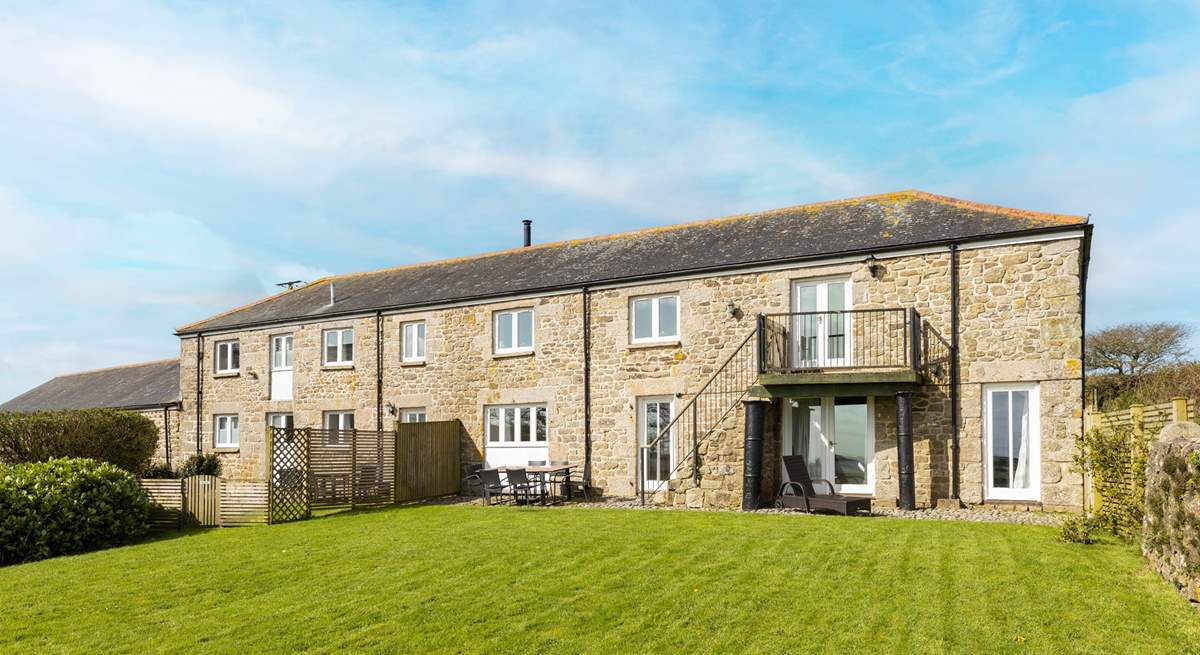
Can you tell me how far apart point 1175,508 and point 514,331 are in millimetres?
14578

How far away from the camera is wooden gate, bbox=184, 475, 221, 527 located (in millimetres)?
16016

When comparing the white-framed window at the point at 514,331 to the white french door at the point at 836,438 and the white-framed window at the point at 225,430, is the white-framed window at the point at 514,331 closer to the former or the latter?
the white french door at the point at 836,438

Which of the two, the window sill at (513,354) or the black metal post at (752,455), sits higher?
the window sill at (513,354)

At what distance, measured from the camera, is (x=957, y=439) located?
1484cm

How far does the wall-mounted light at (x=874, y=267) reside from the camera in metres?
15.8

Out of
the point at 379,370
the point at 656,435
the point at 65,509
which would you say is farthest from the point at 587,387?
the point at 65,509

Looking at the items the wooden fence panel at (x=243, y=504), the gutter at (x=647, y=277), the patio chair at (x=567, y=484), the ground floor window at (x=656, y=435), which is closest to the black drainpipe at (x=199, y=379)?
the gutter at (x=647, y=277)

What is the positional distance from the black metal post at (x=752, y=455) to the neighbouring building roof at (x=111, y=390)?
2095cm

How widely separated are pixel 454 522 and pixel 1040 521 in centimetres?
937

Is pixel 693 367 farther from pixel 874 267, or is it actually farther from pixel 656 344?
pixel 874 267

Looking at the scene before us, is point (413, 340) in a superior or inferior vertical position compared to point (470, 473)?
superior

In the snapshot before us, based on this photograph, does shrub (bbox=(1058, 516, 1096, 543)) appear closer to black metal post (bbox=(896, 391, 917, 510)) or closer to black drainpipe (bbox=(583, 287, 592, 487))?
black metal post (bbox=(896, 391, 917, 510))

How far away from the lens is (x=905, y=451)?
48.1 ft

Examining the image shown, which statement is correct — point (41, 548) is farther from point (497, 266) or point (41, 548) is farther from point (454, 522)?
point (497, 266)
